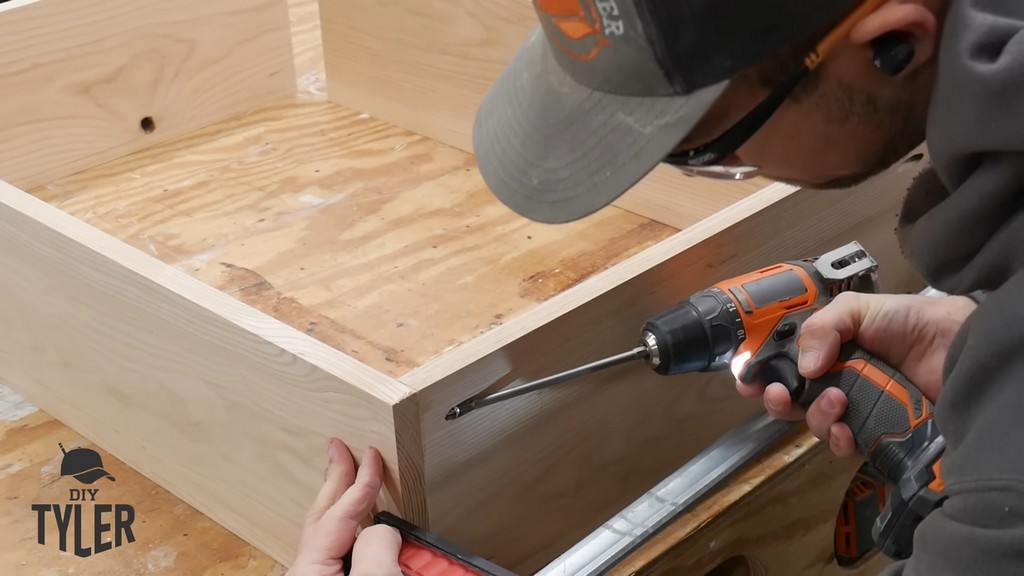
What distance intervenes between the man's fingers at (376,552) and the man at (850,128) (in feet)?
1.05

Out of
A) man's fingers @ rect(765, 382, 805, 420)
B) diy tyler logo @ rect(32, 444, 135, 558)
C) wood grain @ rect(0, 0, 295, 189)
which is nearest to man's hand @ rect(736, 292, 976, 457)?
man's fingers @ rect(765, 382, 805, 420)

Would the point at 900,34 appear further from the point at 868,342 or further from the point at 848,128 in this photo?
the point at 868,342

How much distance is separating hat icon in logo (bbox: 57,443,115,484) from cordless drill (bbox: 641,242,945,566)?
2.15 feet

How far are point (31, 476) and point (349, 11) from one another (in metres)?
0.97

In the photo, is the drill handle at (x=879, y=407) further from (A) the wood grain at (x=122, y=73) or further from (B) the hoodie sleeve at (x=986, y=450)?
(A) the wood grain at (x=122, y=73)

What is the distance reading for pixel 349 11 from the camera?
1.82 metres

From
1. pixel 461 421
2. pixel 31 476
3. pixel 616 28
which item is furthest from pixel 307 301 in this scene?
pixel 616 28

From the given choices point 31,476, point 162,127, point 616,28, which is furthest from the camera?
point 162,127

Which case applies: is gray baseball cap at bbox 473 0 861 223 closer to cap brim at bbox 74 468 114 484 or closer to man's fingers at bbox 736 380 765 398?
man's fingers at bbox 736 380 765 398

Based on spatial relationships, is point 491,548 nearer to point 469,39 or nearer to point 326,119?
point 469,39

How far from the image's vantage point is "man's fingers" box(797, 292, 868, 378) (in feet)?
3.54


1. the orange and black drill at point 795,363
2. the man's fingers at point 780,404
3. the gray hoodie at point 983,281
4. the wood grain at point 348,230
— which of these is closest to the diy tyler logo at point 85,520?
the wood grain at point 348,230

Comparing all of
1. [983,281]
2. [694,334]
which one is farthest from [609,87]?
[694,334]

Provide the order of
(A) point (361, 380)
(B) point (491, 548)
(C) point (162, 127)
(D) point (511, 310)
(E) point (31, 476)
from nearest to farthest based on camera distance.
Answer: (A) point (361, 380) < (B) point (491, 548) < (E) point (31, 476) < (D) point (511, 310) < (C) point (162, 127)
